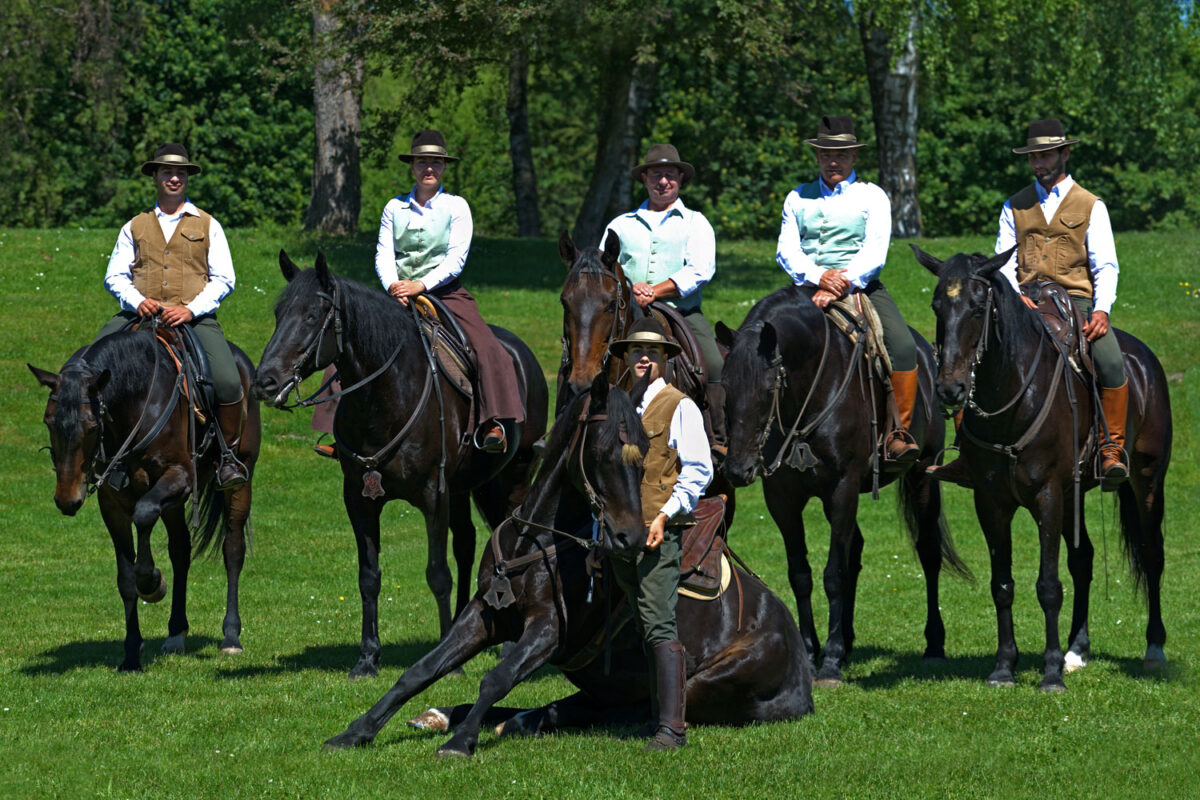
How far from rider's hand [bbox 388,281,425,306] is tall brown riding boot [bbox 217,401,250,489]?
64.9 inches

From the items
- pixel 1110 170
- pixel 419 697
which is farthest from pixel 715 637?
pixel 1110 170

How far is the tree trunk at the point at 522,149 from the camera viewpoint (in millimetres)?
36469

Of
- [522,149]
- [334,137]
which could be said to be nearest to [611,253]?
[334,137]

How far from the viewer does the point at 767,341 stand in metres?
10.2

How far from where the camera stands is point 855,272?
11297mm

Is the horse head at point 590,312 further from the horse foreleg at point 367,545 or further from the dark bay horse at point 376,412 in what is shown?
the horse foreleg at point 367,545

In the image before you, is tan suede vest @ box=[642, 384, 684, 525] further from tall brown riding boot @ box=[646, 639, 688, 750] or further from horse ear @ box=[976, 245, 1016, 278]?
horse ear @ box=[976, 245, 1016, 278]

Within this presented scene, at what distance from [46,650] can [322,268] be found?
4.29 meters

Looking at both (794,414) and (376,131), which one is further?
(376,131)

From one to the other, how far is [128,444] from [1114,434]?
23.6 ft

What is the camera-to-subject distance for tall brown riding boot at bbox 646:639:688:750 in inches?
324

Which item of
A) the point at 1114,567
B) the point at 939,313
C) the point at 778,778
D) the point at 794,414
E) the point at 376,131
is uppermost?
the point at 376,131

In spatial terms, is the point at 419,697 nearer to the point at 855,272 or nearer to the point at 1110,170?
the point at 855,272

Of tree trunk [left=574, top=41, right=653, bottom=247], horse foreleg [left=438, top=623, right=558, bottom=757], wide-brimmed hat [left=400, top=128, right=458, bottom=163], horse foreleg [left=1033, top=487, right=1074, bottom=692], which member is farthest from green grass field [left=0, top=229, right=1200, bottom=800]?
tree trunk [left=574, top=41, right=653, bottom=247]
